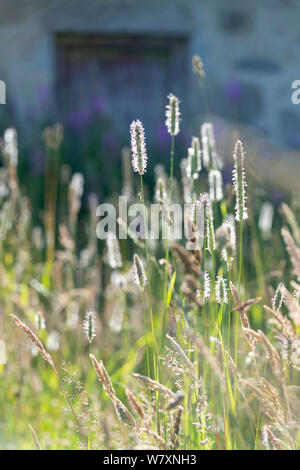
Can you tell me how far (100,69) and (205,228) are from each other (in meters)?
5.33

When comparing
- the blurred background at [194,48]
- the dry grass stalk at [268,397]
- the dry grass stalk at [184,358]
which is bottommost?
the dry grass stalk at [268,397]

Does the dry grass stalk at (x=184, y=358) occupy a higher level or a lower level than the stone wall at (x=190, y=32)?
lower

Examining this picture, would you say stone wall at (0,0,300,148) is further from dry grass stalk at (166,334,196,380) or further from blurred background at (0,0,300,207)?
dry grass stalk at (166,334,196,380)

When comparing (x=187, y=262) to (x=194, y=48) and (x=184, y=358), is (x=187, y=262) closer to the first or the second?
(x=184, y=358)

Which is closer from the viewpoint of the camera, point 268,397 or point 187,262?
point 187,262

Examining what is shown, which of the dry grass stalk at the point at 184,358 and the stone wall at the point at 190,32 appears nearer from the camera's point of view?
the dry grass stalk at the point at 184,358

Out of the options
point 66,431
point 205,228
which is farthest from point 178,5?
point 205,228

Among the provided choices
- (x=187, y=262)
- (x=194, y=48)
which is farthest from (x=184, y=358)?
(x=194, y=48)

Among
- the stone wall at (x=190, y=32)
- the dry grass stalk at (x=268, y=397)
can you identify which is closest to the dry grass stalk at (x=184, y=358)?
the dry grass stalk at (x=268, y=397)

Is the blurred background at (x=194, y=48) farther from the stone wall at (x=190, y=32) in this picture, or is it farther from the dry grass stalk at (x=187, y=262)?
the dry grass stalk at (x=187, y=262)

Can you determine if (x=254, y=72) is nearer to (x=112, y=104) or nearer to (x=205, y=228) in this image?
(x=112, y=104)

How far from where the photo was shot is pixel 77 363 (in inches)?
88.8

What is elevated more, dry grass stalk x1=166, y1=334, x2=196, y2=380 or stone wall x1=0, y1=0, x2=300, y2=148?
stone wall x1=0, y1=0, x2=300, y2=148

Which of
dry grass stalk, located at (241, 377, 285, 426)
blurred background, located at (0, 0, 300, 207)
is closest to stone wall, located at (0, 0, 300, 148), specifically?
blurred background, located at (0, 0, 300, 207)
